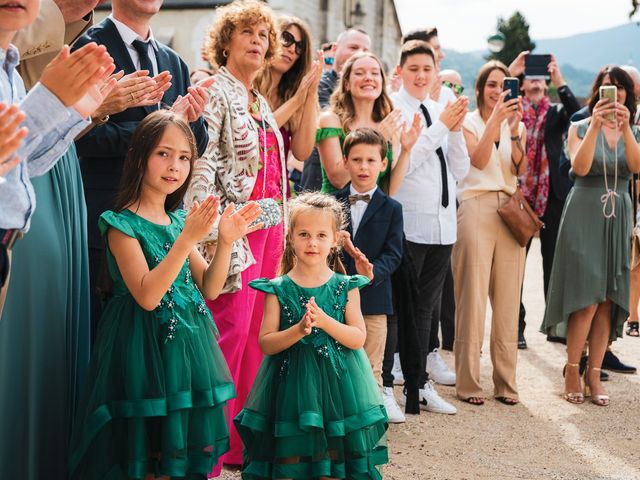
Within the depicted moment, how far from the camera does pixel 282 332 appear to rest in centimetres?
338

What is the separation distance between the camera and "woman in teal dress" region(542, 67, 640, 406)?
19.4 feet

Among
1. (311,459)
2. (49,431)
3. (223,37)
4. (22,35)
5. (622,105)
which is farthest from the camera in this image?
(622,105)

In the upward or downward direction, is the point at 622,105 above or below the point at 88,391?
above

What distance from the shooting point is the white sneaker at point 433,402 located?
5.39m

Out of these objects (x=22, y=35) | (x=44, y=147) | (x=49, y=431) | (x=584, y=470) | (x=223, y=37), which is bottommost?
(x=584, y=470)

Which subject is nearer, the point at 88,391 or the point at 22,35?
the point at 22,35

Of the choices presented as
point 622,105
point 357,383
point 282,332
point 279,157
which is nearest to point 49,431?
point 282,332

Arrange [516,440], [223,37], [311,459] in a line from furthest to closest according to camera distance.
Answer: [516,440] < [223,37] < [311,459]

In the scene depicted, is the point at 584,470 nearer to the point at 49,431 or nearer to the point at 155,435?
the point at 155,435

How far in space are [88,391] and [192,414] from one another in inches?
14.6

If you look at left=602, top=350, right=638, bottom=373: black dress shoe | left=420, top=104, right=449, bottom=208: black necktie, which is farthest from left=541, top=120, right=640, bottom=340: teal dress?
left=420, top=104, right=449, bottom=208: black necktie

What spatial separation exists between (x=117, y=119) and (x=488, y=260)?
3005mm

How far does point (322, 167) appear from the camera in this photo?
16.9ft

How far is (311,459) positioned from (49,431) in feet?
3.24
